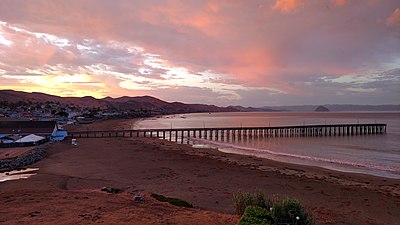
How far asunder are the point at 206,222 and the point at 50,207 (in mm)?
5023

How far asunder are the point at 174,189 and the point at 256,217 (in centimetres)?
768

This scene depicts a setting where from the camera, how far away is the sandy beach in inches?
341

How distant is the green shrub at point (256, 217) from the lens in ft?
20.0

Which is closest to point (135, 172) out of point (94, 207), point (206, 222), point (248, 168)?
point (248, 168)

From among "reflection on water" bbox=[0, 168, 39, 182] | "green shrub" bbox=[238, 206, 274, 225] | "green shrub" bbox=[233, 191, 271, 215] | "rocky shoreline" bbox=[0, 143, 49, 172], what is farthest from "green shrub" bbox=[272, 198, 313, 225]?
"rocky shoreline" bbox=[0, 143, 49, 172]

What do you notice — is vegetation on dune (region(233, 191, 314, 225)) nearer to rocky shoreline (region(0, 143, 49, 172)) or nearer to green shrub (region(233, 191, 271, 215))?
green shrub (region(233, 191, 271, 215))

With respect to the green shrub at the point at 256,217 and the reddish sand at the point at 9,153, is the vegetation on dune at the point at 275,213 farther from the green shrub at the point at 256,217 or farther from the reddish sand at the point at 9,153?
the reddish sand at the point at 9,153

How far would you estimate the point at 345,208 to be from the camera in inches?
446

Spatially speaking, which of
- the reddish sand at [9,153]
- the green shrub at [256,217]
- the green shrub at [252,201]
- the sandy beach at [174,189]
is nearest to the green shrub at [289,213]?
the green shrub at [256,217]

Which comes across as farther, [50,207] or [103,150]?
[103,150]

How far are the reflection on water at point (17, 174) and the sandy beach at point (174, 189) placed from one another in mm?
625

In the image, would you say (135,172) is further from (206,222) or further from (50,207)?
(206,222)

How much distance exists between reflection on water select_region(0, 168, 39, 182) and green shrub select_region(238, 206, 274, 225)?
43.6ft

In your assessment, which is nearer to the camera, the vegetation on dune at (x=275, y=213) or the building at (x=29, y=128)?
the vegetation on dune at (x=275, y=213)
